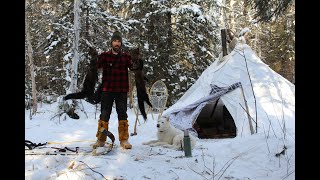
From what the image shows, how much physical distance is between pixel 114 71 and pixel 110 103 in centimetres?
53

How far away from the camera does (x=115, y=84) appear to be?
5.45 meters

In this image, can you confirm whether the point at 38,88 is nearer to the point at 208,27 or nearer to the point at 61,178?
the point at 208,27

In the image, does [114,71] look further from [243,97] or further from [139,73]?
[243,97]

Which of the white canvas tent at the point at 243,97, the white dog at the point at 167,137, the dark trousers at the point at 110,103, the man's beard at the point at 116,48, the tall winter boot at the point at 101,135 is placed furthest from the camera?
the white canvas tent at the point at 243,97

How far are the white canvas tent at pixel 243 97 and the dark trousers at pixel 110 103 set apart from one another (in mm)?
2783

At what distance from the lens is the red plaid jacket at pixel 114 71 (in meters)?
5.45

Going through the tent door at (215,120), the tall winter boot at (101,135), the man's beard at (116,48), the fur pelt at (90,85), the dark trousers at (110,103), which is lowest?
the tent door at (215,120)

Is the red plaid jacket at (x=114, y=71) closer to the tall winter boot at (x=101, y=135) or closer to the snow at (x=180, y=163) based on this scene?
the tall winter boot at (x=101, y=135)

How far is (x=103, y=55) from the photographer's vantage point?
554 cm

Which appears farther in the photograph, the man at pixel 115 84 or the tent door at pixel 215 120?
the tent door at pixel 215 120

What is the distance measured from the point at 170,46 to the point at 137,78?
32.0 ft

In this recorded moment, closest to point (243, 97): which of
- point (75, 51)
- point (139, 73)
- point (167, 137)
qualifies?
point (167, 137)

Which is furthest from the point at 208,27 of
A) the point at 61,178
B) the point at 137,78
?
the point at 61,178

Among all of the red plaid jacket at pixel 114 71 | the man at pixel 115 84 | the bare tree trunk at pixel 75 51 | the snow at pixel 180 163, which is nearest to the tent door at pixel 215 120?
the snow at pixel 180 163
